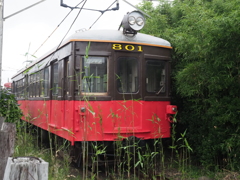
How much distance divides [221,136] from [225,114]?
1.53 ft

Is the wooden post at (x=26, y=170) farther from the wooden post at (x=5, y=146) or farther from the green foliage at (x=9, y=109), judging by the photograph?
A: the green foliage at (x=9, y=109)

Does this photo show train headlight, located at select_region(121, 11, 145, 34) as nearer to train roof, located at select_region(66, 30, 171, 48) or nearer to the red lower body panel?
train roof, located at select_region(66, 30, 171, 48)

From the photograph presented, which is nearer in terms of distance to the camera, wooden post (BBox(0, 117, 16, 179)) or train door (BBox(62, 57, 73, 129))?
wooden post (BBox(0, 117, 16, 179))

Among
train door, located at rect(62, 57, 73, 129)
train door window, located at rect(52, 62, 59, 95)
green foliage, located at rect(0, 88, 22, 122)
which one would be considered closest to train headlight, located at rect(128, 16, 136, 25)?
train door, located at rect(62, 57, 73, 129)

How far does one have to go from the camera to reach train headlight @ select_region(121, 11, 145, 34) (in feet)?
20.3

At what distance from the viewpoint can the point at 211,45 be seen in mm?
5355

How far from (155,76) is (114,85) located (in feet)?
3.24

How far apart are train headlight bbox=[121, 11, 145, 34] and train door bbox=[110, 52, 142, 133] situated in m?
0.44

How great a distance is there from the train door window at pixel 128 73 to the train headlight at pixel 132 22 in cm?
53

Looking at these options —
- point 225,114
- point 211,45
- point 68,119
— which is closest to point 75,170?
point 68,119

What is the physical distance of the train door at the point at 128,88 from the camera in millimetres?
6105

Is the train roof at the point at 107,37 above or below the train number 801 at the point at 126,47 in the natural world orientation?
above

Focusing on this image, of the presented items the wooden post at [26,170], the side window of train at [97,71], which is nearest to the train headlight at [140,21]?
the side window of train at [97,71]

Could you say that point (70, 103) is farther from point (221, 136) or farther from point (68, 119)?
point (221, 136)
